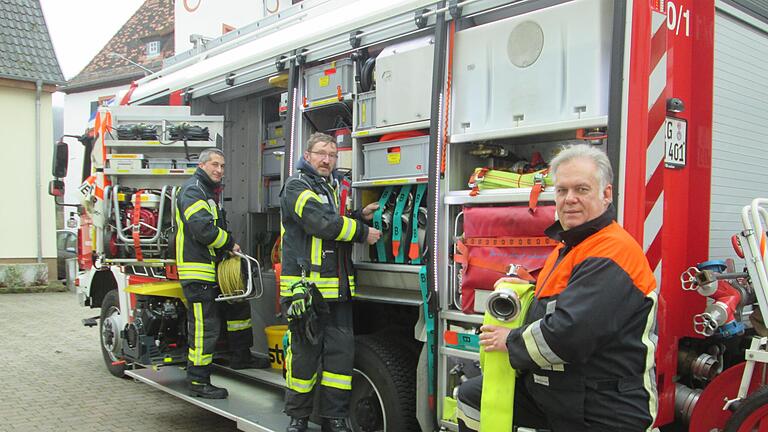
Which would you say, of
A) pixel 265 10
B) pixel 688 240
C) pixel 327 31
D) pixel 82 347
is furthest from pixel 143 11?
pixel 688 240

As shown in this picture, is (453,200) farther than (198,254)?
No

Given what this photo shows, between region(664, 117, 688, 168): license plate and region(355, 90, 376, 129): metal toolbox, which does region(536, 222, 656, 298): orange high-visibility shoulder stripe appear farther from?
region(355, 90, 376, 129): metal toolbox

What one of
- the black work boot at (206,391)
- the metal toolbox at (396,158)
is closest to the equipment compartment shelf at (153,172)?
the black work boot at (206,391)

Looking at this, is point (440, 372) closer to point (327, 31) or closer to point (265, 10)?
point (327, 31)

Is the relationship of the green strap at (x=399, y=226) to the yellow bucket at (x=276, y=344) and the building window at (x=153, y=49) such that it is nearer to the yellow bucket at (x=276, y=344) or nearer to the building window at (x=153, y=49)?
the yellow bucket at (x=276, y=344)

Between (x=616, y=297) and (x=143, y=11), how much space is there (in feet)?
103

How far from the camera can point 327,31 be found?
4.34m

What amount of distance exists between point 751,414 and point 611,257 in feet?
3.49

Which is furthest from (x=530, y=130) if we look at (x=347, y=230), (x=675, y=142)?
(x=347, y=230)

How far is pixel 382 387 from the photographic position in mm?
4020

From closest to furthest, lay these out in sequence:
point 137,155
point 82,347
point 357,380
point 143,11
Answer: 1. point 357,380
2. point 137,155
3. point 82,347
4. point 143,11

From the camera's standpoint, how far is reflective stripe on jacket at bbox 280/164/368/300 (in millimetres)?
4062

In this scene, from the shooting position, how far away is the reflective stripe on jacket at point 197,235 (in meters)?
5.18

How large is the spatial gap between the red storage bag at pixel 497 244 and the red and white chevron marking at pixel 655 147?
0.40 metres
